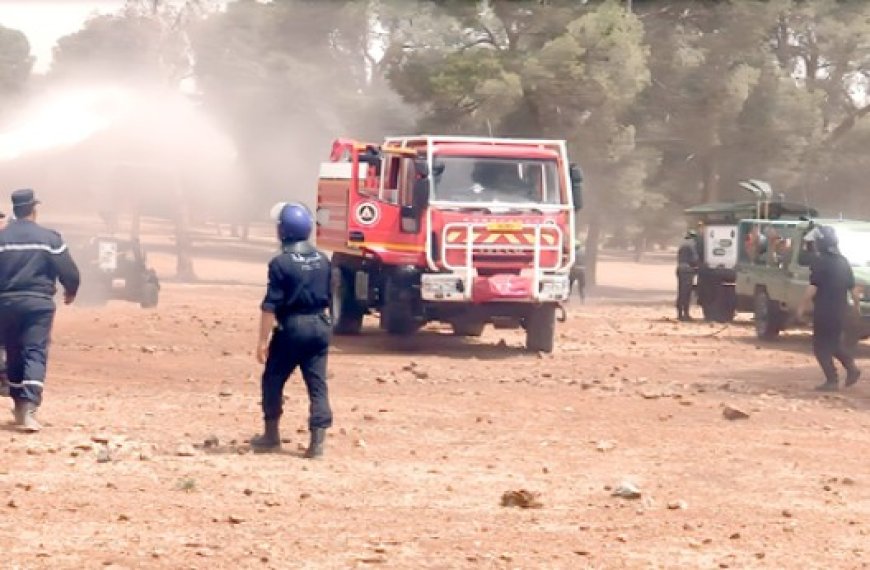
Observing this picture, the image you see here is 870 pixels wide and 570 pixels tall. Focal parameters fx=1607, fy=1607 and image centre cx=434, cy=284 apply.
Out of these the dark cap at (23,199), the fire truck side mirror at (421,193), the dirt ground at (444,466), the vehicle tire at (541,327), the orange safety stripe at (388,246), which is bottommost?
the dirt ground at (444,466)

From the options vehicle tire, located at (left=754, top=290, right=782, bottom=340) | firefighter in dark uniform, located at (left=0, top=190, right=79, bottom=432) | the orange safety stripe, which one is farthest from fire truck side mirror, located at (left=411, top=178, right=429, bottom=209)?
firefighter in dark uniform, located at (left=0, top=190, right=79, bottom=432)

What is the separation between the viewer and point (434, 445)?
480 inches

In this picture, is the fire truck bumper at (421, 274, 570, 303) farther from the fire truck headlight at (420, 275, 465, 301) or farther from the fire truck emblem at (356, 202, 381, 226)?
the fire truck emblem at (356, 202, 381, 226)

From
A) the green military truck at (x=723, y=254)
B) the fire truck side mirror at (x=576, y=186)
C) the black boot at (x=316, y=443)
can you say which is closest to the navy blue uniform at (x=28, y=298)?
the black boot at (x=316, y=443)

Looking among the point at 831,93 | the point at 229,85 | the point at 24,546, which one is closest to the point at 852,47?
the point at 831,93

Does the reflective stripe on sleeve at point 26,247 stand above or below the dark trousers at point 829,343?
above

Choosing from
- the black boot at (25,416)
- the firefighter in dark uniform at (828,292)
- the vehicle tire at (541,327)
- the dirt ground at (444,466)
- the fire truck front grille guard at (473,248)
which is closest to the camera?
the dirt ground at (444,466)

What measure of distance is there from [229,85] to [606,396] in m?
40.3

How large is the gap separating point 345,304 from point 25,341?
1001cm

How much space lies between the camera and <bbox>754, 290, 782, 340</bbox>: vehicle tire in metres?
23.3

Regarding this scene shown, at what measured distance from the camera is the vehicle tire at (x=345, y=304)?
22016mm

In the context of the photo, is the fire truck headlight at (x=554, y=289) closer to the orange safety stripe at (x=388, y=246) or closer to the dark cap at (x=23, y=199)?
the orange safety stripe at (x=388, y=246)

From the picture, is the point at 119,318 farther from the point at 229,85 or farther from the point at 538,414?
the point at 229,85

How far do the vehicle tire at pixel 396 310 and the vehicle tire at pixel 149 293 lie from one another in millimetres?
8960
